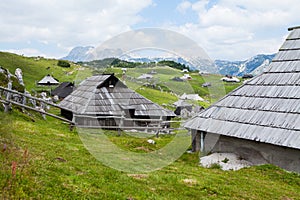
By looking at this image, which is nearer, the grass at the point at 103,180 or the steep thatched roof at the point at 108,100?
the grass at the point at 103,180

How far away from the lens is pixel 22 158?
341 inches

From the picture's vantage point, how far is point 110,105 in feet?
98.0

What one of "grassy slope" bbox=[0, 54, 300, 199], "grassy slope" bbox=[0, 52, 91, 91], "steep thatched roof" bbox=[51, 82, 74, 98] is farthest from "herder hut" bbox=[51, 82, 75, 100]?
"grassy slope" bbox=[0, 54, 300, 199]

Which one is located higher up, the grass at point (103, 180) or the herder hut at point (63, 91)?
the herder hut at point (63, 91)

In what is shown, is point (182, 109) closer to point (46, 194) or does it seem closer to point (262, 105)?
point (262, 105)

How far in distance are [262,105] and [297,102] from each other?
170cm

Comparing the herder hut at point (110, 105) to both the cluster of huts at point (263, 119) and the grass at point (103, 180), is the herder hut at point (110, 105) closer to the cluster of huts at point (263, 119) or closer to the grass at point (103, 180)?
the cluster of huts at point (263, 119)

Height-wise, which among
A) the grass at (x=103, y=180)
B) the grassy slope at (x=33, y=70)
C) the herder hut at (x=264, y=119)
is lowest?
the grass at (x=103, y=180)

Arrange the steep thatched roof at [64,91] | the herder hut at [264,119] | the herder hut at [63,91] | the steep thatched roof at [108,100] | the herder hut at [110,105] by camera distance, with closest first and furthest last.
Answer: the herder hut at [264,119] < the herder hut at [110,105] < the steep thatched roof at [108,100] < the herder hut at [63,91] < the steep thatched roof at [64,91]

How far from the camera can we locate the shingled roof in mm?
14023

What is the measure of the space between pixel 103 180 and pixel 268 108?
9662 mm

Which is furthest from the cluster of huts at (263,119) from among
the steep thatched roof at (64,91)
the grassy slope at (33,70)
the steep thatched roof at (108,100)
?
the grassy slope at (33,70)

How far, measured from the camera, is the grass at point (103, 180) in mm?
7125

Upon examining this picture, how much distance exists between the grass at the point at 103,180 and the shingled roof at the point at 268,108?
1.67m
